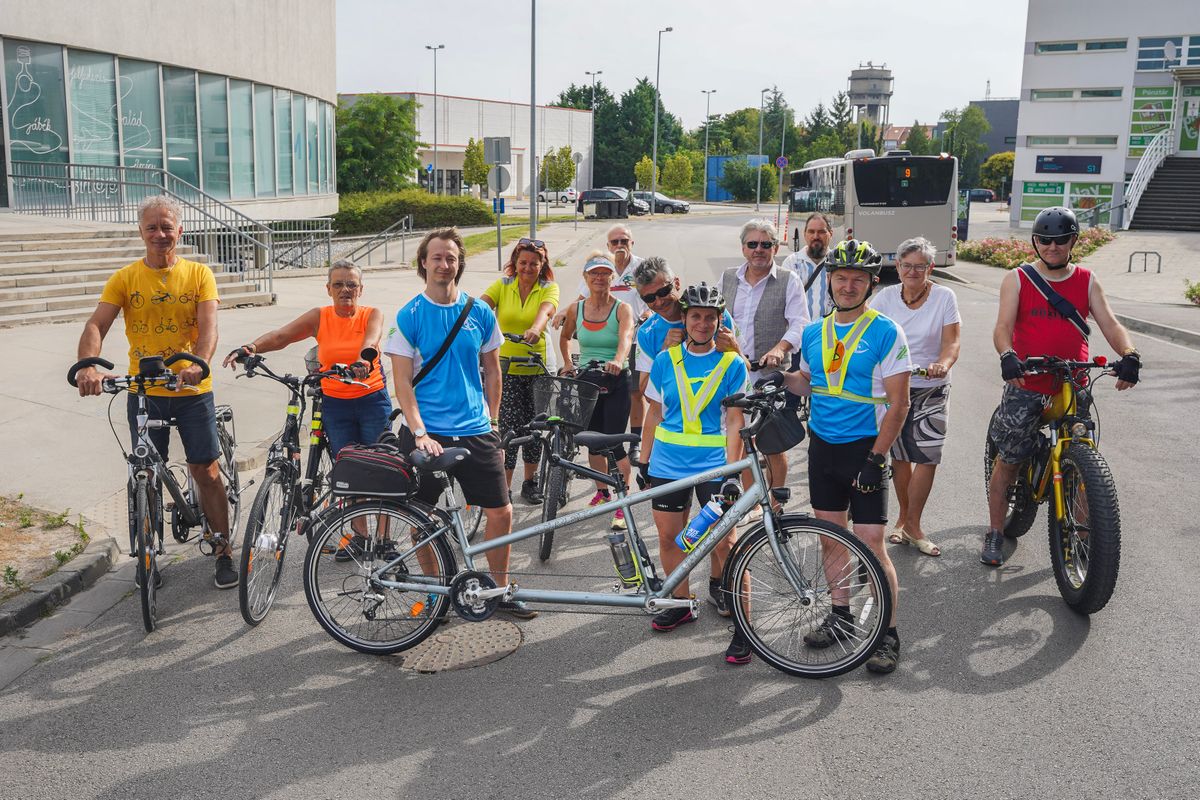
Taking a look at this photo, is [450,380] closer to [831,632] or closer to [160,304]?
[160,304]

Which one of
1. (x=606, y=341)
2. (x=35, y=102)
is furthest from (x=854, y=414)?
(x=35, y=102)

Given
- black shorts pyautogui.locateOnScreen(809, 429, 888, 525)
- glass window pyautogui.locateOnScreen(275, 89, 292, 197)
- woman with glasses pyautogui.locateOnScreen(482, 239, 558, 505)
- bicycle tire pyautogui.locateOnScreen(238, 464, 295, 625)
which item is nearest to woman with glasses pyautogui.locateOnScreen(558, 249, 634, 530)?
woman with glasses pyautogui.locateOnScreen(482, 239, 558, 505)

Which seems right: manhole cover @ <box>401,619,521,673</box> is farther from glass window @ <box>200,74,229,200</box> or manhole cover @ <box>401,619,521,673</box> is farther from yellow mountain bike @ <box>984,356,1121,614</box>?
glass window @ <box>200,74,229,200</box>

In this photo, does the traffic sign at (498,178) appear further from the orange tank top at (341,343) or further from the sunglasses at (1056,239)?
the sunglasses at (1056,239)

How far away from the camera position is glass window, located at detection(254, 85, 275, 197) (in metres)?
28.0

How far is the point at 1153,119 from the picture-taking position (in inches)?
1802

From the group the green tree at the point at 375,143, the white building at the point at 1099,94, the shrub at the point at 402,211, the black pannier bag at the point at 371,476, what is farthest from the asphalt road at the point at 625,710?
the green tree at the point at 375,143

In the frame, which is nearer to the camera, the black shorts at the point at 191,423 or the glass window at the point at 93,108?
the black shorts at the point at 191,423

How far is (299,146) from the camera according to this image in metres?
31.3

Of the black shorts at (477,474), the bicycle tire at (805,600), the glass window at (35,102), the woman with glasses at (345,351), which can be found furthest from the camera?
the glass window at (35,102)

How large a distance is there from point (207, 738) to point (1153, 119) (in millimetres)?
50493

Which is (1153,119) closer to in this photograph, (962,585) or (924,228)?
(924,228)

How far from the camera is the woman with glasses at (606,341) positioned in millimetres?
7082

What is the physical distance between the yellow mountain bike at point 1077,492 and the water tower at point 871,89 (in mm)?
133806
